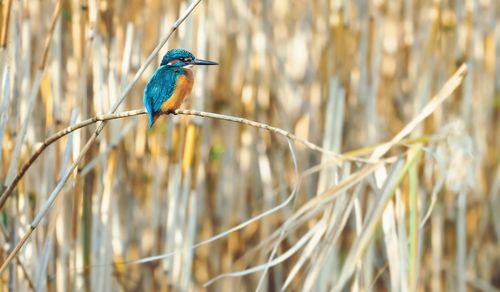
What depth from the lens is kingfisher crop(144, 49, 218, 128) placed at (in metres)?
1.14

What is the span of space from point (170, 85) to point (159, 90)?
0.07 ft

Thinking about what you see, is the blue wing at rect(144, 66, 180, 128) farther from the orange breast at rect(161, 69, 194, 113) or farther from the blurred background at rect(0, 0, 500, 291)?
the blurred background at rect(0, 0, 500, 291)

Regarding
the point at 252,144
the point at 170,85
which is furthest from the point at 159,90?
the point at 252,144

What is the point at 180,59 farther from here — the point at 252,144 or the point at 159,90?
the point at 252,144

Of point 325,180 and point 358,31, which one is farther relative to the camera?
point 358,31

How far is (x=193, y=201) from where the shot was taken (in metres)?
1.83

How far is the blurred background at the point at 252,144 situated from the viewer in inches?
61.0

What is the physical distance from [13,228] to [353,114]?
1119 millimetres

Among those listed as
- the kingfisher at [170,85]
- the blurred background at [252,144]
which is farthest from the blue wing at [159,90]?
the blurred background at [252,144]

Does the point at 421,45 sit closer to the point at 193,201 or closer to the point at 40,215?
the point at 193,201

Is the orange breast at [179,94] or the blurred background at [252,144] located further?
the blurred background at [252,144]

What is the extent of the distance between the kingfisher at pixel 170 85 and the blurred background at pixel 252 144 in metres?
0.22

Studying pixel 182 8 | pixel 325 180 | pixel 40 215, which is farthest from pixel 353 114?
pixel 40 215

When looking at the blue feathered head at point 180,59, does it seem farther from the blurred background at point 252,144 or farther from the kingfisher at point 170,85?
the blurred background at point 252,144
